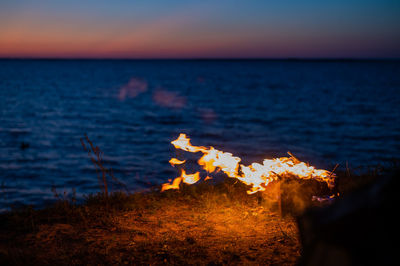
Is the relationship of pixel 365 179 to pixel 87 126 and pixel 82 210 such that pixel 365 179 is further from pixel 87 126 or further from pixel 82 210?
pixel 87 126

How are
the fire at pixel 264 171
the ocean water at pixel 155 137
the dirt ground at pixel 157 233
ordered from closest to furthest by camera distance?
the dirt ground at pixel 157 233 → the fire at pixel 264 171 → the ocean water at pixel 155 137

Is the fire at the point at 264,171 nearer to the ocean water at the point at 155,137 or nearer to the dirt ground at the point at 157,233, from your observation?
the dirt ground at the point at 157,233

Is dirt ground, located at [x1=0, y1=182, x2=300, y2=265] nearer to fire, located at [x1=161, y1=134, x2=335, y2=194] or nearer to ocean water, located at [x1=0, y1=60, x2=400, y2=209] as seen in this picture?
fire, located at [x1=161, y1=134, x2=335, y2=194]

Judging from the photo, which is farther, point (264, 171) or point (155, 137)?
point (155, 137)

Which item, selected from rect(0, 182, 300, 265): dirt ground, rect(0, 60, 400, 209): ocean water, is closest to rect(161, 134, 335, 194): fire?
rect(0, 182, 300, 265): dirt ground

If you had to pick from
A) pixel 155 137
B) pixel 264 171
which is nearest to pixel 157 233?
pixel 264 171

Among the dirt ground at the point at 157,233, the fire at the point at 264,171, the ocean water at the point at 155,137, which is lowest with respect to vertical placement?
the ocean water at the point at 155,137

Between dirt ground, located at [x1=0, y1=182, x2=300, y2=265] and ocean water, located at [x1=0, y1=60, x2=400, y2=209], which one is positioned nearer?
dirt ground, located at [x1=0, y1=182, x2=300, y2=265]

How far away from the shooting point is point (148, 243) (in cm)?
516

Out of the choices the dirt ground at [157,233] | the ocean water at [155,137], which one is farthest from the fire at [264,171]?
the ocean water at [155,137]

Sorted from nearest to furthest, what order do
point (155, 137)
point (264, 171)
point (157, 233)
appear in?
point (157, 233) < point (264, 171) < point (155, 137)

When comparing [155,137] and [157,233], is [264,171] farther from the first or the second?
[155,137]

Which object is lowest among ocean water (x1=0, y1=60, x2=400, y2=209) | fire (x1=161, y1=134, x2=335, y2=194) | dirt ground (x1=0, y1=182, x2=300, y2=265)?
ocean water (x1=0, y1=60, x2=400, y2=209)

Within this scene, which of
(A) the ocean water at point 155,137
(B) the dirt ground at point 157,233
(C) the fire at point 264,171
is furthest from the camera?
(A) the ocean water at point 155,137
